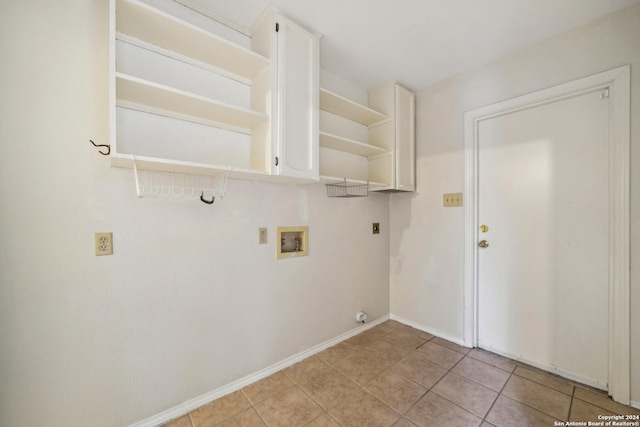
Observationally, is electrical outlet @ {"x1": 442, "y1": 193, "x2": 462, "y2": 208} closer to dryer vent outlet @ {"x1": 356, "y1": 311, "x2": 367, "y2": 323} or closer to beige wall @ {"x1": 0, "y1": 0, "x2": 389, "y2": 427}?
dryer vent outlet @ {"x1": 356, "y1": 311, "x2": 367, "y2": 323}

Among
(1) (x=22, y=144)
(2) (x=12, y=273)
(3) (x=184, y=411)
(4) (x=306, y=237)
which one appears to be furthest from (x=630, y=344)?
(1) (x=22, y=144)

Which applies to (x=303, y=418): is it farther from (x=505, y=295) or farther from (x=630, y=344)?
(x=630, y=344)

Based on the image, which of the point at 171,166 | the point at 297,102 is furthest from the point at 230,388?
the point at 297,102

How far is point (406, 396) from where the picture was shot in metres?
1.61

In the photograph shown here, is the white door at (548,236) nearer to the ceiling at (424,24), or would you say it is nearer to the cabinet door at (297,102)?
the ceiling at (424,24)

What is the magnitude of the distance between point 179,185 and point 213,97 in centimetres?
60

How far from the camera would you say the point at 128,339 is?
132cm

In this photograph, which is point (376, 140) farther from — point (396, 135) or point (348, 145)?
point (348, 145)

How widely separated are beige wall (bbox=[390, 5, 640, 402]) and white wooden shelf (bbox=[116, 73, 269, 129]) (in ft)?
5.69

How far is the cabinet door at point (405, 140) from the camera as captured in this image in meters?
2.35

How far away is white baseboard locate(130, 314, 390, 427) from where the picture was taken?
1401 mm

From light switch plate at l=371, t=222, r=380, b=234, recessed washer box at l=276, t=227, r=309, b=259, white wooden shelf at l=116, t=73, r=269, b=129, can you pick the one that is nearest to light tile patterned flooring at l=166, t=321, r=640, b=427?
recessed washer box at l=276, t=227, r=309, b=259

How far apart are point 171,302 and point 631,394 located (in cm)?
280

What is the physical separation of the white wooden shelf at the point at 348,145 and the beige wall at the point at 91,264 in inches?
25.1
